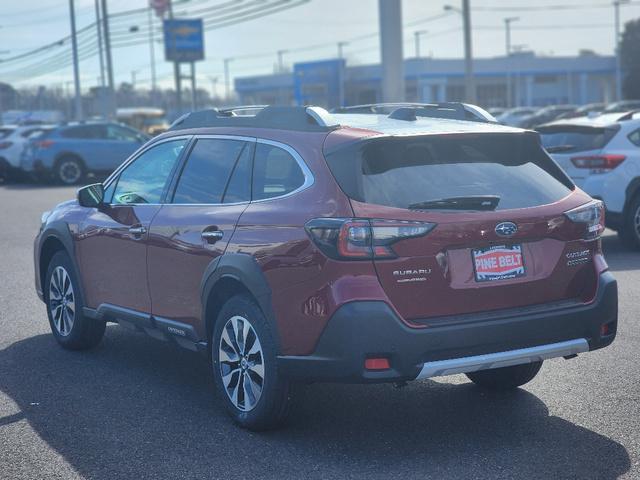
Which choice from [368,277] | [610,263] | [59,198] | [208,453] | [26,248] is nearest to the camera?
[368,277]

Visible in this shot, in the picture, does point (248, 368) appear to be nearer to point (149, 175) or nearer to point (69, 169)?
point (149, 175)

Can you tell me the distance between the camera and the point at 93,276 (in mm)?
7383

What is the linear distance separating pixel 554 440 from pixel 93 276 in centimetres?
355

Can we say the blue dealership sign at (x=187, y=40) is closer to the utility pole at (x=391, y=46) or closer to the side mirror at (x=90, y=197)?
the utility pole at (x=391, y=46)

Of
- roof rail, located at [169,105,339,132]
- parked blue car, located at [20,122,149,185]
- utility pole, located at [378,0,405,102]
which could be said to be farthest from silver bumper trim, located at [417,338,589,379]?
parked blue car, located at [20,122,149,185]

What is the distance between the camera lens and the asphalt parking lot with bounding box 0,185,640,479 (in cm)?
509

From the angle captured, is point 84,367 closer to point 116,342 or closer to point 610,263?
A: point 116,342

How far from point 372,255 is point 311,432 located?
1.25m

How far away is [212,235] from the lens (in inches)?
230

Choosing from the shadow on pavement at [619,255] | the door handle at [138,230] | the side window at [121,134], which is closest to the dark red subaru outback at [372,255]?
the door handle at [138,230]

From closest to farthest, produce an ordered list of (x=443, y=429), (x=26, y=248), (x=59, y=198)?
(x=443, y=429)
(x=26, y=248)
(x=59, y=198)

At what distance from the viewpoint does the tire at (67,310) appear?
25.2 ft

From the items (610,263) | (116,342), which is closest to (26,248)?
(116,342)

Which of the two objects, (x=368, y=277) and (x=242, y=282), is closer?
(x=368, y=277)
